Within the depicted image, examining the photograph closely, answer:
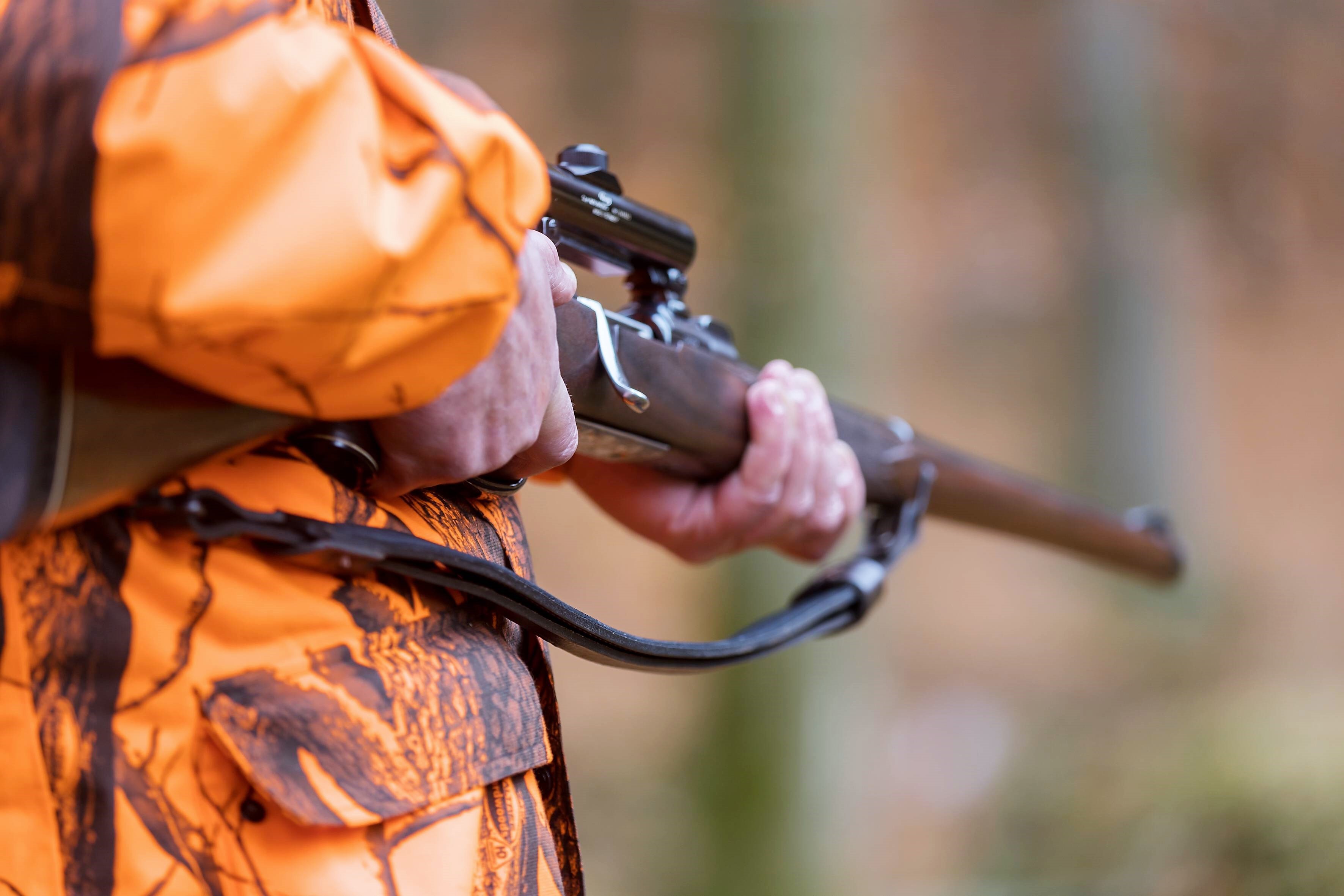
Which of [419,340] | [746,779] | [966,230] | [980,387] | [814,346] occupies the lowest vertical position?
[746,779]

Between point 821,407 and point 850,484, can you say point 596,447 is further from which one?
point 850,484

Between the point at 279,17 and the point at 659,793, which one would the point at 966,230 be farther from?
the point at 279,17

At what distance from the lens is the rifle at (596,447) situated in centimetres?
59

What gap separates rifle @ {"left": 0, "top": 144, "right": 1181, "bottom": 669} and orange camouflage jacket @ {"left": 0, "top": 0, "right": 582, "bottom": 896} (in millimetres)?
26

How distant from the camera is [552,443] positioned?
904mm

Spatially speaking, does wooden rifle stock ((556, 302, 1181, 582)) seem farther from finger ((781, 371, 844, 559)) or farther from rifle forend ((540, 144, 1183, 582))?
finger ((781, 371, 844, 559))

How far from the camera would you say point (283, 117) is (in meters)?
0.56

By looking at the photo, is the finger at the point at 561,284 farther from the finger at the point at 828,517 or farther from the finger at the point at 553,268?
the finger at the point at 828,517

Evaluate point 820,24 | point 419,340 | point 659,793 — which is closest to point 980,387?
point 659,793

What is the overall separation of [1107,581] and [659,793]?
166 inches

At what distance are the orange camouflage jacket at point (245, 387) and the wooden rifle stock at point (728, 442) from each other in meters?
0.47

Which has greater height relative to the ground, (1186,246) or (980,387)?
(1186,246)

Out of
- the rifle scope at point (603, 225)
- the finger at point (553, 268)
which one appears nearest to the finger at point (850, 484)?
the rifle scope at point (603, 225)

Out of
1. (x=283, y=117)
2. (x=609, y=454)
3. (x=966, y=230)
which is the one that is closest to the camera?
(x=283, y=117)
